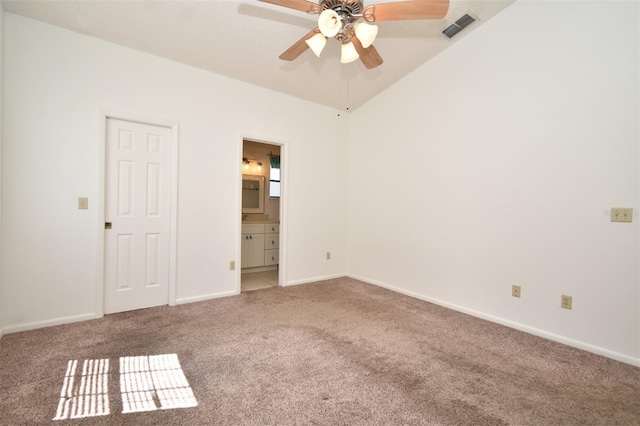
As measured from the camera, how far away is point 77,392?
5.27 feet

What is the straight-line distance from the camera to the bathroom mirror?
5.16 meters

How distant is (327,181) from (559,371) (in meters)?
3.25

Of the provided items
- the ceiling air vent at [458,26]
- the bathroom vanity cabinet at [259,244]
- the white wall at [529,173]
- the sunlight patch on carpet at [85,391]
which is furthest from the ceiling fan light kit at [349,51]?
the bathroom vanity cabinet at [259,244]

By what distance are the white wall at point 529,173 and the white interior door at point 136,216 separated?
280 centimetres

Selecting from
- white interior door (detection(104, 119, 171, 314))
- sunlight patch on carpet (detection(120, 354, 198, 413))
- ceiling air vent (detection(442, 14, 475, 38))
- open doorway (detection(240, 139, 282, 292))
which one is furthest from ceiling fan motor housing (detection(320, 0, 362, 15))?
open doorway (detection(240, 139, 282, 292))

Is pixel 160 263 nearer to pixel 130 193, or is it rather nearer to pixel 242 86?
pixel 130 193

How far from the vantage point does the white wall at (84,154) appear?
2344 millimetres

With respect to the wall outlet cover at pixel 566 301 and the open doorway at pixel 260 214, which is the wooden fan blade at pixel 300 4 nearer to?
the open doorway at pixel 260 214

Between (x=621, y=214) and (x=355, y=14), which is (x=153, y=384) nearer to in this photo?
(x=355, y=14)

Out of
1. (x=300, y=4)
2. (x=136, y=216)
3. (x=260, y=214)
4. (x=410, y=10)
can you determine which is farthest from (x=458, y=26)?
(x=260, y=214)

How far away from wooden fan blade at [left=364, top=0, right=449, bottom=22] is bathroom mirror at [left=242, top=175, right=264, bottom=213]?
3743 mm

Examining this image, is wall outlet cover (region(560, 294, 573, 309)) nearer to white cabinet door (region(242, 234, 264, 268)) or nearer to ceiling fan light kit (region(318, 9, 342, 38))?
ceiling fan light kit (region(318, 9, 342, 38))

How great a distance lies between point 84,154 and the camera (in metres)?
2.57

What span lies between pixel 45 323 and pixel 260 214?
3.30 meters
